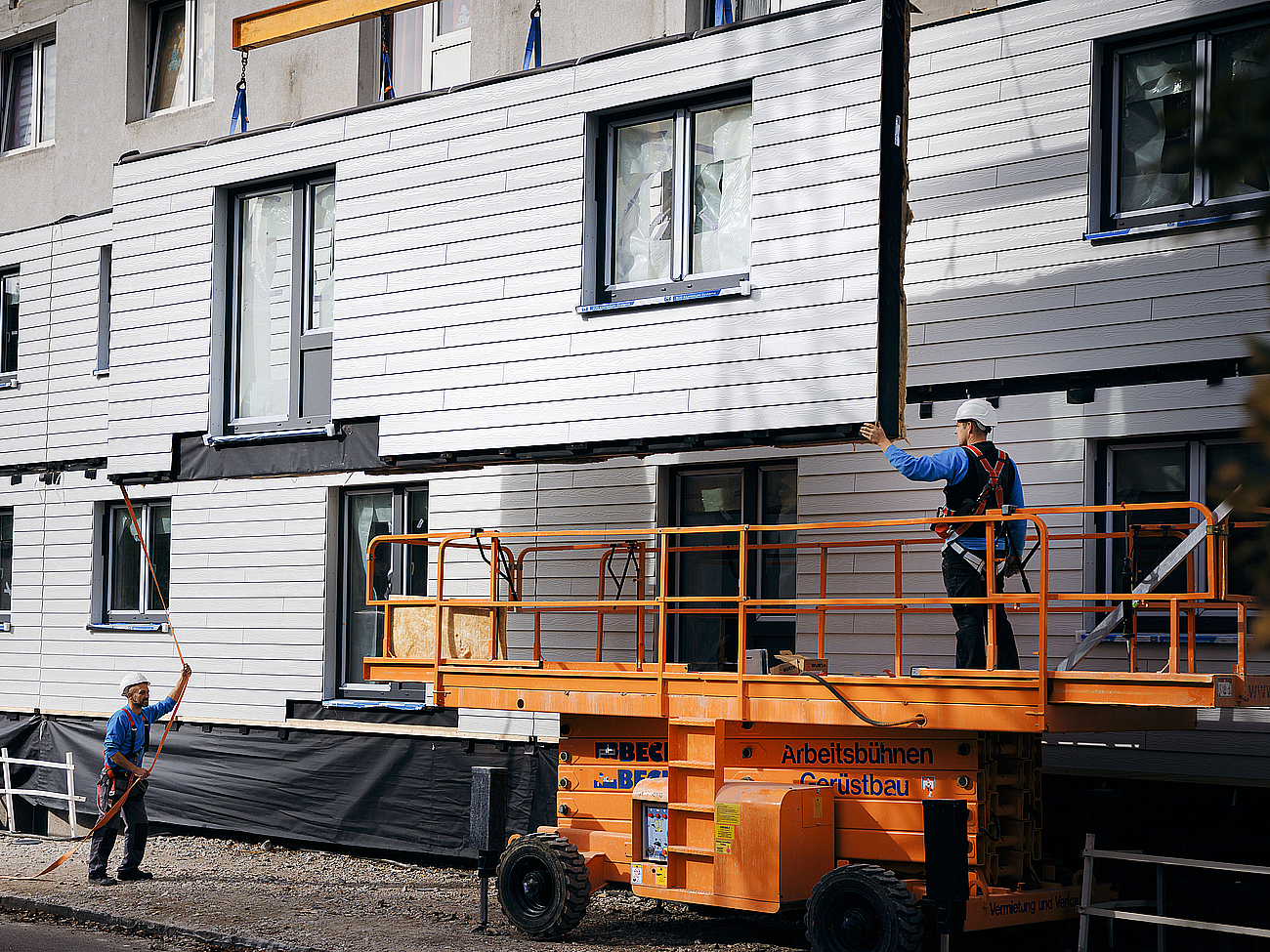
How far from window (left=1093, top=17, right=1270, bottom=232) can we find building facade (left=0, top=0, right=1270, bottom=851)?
25mm

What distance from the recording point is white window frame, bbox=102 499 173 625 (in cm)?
1773

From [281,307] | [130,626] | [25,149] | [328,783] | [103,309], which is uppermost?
[25,149]

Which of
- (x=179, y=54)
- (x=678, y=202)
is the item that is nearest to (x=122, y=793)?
(x=678, y=202)

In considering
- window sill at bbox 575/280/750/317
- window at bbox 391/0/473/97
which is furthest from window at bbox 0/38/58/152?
window sill at bbox 575/280/750/317

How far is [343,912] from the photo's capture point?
11.9 meters

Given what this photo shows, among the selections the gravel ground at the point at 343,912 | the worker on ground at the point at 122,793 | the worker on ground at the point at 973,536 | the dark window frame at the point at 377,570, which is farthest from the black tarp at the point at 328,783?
the worker on ground at the point at 973,536

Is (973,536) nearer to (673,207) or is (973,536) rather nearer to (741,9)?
(673,207)

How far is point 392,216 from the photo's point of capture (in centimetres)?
1319

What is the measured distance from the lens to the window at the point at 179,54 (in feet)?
59.8

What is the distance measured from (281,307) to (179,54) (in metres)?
6.26

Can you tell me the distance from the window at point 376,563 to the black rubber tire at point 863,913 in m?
7.26

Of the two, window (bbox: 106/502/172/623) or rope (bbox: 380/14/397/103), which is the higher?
rope (bbox: 380/14/397/103)

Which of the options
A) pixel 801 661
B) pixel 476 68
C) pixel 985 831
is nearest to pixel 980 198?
pixel 801 661

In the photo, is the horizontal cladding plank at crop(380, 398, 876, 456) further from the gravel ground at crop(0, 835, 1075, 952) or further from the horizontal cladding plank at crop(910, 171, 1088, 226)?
the gravel ground at crop(0, 835, 1075, 952)
